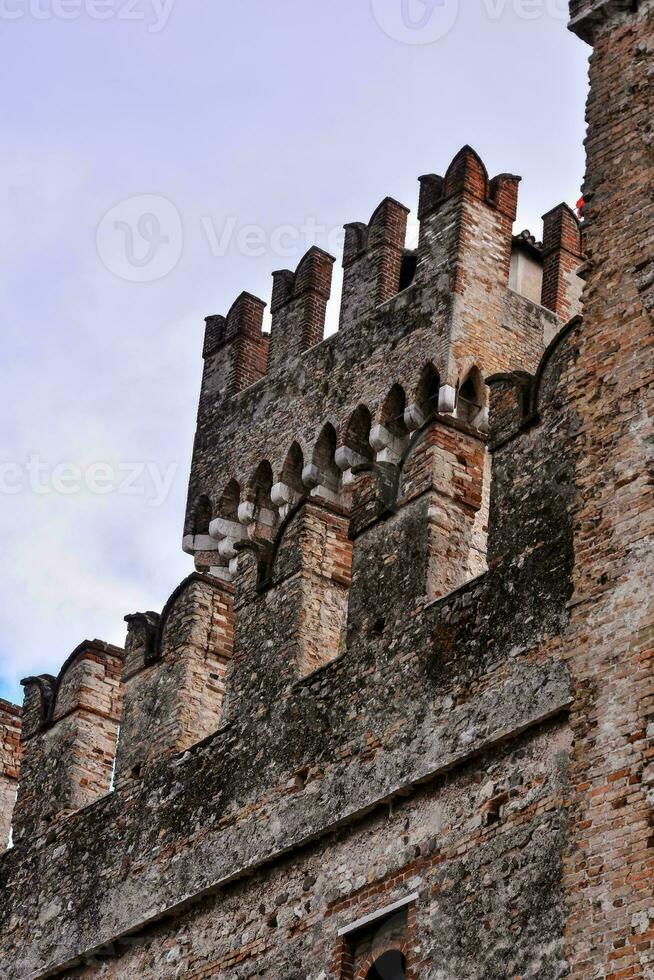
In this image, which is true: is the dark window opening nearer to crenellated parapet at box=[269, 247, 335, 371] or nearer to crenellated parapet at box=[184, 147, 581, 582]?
crenellated parapet at box=[184, 147, 581, 582]

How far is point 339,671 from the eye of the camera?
591 inches

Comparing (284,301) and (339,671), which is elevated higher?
(284,301)

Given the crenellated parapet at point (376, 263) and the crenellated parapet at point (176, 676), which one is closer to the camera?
the crenellated parapet at point (176, 676)

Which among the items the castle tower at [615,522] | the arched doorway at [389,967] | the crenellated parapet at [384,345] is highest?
the crenellated parapet at [384,345]

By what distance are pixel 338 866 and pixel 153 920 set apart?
6.46 feet

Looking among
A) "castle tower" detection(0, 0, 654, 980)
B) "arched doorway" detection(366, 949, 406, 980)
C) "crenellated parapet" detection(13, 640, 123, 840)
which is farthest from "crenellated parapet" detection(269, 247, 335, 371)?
"arched doorway" detection(366, 949, 406, 980)

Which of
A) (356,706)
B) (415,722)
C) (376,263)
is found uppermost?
(376,263)

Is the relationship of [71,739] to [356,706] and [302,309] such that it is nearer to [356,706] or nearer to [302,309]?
[356,706]

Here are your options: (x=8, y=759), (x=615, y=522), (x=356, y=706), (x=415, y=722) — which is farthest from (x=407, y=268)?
(x=615, y=522)

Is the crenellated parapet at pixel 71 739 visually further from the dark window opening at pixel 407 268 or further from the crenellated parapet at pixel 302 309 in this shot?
the crenellated parapet at pixel 302 309

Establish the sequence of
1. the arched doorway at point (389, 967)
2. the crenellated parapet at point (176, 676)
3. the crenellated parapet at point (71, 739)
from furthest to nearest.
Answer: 1. the crenellated parapet at point (71, 739)
2. the crenellated parapet at point (176, 676)
3. the arched doorway at point (389, 967)

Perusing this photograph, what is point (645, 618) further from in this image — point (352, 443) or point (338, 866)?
point (352, 443)

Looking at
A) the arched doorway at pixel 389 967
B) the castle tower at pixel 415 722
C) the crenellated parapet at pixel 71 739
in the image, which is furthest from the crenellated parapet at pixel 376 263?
the arched doorway at pixel 389 967

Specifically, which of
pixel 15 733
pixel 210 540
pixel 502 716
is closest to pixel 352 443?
pixel 210 540
